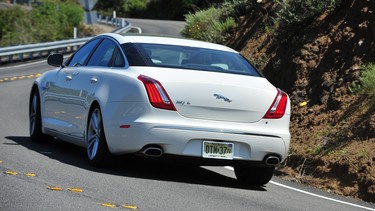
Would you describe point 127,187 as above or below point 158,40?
below

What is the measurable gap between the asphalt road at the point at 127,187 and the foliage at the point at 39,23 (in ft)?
163

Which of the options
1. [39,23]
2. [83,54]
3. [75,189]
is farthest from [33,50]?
[75,189]

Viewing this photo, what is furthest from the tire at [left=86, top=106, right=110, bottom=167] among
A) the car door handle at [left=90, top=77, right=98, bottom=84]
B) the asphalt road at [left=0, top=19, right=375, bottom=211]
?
the car door handle at [left=90, top=77, right=98, bottom=84]

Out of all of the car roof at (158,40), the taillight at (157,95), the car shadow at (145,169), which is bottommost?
the car shadow at (145,169)

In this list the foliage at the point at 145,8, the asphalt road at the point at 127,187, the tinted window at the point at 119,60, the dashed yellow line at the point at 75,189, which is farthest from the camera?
the foliage at the point at 145,8

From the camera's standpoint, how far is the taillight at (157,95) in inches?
355

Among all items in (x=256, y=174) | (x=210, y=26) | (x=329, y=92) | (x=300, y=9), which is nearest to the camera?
(x=256, y=174)

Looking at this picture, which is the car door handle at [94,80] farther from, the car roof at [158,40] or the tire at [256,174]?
the tire at [256,174]

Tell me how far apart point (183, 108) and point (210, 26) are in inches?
522

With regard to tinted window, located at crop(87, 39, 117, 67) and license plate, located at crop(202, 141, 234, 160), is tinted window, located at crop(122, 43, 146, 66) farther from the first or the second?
license plate, located at crop(202, 141, 234, 160)

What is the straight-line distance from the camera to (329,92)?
13805 mm

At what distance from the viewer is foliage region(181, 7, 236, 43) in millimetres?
21453

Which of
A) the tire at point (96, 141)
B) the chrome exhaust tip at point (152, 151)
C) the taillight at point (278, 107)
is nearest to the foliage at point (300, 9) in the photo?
the taillight at point (278, 107)

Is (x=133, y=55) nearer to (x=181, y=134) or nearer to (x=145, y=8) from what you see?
(x=181, y=134)
